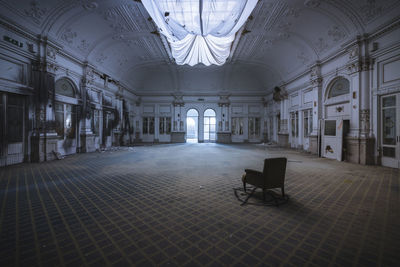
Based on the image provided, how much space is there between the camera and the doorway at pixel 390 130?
20.0ft

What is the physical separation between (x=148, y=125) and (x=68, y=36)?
423 inches

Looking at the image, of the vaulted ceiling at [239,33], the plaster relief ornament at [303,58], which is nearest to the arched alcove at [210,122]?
the vaulted ceiling at [239,33]

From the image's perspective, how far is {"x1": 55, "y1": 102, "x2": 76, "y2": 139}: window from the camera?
8273 mm

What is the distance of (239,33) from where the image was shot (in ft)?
32.1

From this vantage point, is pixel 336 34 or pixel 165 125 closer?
pixel 336 34

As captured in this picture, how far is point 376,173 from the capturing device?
5.40 m

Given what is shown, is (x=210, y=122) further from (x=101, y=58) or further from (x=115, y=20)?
(x=115, y=20)

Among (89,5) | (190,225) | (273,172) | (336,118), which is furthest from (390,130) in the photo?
(89,5)

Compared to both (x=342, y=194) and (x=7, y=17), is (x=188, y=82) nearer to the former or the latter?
(x=7, y=17)

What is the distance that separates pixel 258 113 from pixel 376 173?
1280 cm

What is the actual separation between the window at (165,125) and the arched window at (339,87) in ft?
44.9

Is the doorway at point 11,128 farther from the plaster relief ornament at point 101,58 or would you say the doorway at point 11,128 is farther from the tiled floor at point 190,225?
the plaster relief ornament at point 101,58

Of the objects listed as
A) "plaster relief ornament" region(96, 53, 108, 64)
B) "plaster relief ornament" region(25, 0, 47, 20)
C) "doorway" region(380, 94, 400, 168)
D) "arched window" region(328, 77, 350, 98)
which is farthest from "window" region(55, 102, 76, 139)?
"doorway" region(380, 94, 400, 168)

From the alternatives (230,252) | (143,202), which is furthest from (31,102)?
(230,252)
